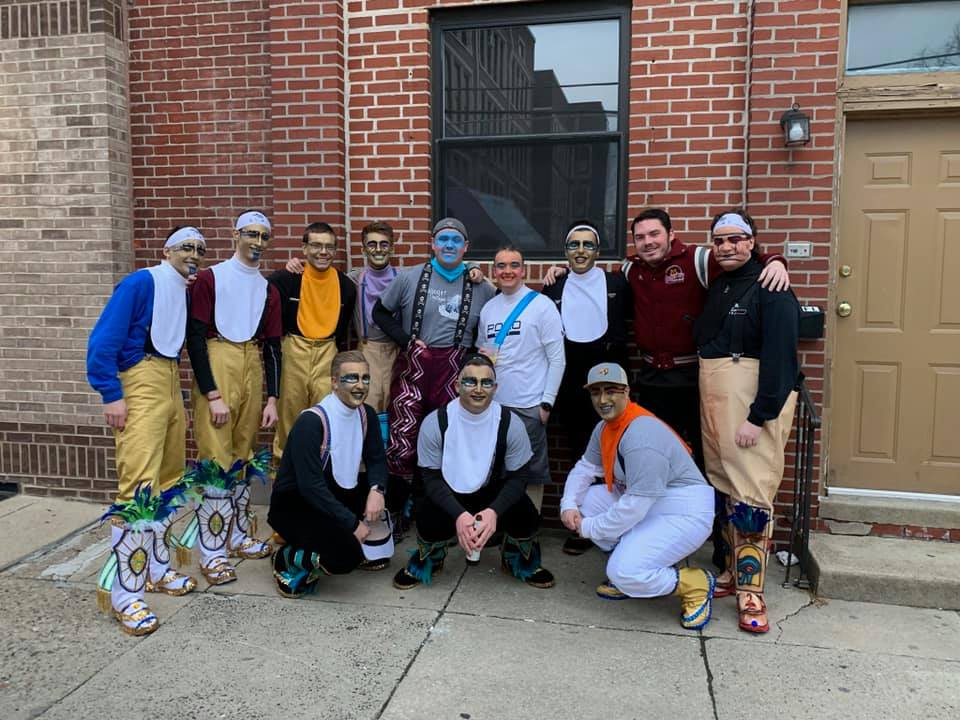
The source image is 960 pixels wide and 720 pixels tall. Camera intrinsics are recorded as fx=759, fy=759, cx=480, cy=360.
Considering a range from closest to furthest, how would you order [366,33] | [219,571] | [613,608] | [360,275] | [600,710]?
[600,710] < [613,608] < [219,571] < [360,275] < [366,33]

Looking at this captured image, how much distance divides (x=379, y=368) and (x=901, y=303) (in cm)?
323

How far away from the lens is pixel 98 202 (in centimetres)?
541

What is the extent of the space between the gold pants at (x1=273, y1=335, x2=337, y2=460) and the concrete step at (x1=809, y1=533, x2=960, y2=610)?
117 inches

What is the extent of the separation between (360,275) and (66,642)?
2.54 m

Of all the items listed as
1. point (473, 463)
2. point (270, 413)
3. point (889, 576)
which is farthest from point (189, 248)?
point (889, 576)

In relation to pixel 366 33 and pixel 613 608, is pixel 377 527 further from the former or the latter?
pixel 366 33

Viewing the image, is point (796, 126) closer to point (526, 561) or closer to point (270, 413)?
point (526, 561)

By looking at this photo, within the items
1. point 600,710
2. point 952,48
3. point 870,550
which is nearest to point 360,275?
point 600,710

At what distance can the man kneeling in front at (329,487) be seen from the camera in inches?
151

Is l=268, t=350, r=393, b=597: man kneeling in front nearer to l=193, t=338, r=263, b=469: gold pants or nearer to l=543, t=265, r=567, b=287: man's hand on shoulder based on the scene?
l=193, t=338, r=263, b=469: gold pants

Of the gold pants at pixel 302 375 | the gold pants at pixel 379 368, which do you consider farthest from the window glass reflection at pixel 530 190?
the gold pants at pixel 302 375

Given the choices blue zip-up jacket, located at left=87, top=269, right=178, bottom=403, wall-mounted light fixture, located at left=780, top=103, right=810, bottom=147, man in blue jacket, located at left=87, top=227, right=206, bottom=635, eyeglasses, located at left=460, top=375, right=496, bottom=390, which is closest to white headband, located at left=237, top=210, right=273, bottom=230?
man in blue jacket, located at left=87, top=227, right=206, bottom=635

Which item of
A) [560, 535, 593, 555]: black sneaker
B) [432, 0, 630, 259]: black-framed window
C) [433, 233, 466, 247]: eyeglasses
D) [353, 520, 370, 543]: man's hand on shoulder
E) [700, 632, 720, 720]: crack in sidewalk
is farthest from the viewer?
[432, 0, 630, 259]: black-framed window

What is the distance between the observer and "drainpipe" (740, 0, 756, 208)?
14.9ft
